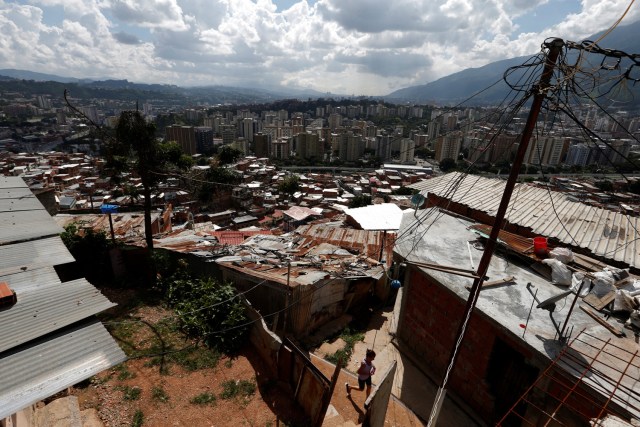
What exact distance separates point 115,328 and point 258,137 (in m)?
81.8

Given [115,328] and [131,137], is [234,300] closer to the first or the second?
[115,328]

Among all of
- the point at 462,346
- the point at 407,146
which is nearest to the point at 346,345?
the point at 462,346

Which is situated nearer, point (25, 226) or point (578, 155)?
point (25, 226)

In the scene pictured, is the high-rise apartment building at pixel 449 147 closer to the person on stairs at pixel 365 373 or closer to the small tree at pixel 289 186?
the small tree at pixel 289 186

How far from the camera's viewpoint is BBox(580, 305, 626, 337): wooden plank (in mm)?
5298

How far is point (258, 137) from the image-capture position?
3366 inches

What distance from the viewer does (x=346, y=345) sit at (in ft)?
27.9

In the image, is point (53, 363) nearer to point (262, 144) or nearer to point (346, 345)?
point (346, 345)

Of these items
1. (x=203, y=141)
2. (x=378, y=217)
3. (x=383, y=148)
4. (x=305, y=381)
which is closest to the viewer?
(x=305, y=381)

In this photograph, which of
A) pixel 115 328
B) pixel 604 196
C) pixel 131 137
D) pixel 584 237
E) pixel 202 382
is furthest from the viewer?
pixel 604 196

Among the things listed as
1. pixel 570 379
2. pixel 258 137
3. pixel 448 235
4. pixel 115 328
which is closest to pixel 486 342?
pixel 570 379

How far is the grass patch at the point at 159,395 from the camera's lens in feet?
19.8

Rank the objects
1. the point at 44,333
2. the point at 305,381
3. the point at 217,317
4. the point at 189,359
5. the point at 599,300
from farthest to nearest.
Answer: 1. the point at 217,317
2. the point at 189,359
3. the point at 599,300
4. the point at 305,381
5. the point at 44,333

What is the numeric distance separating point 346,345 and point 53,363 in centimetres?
659
